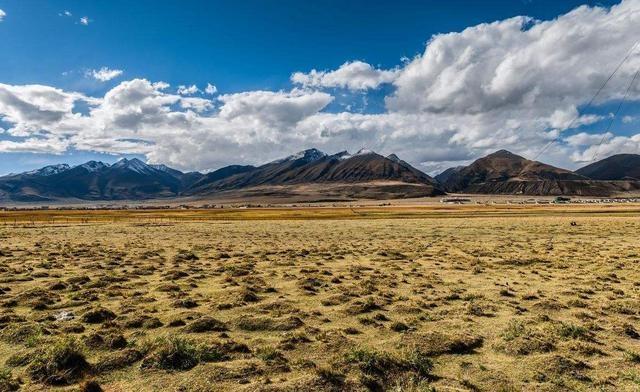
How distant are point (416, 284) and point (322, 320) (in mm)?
9053

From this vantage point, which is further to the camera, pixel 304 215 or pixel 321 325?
pixel 304 215

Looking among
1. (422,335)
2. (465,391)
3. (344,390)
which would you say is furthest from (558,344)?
(344,390)

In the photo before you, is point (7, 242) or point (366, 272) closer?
point (366, 272)

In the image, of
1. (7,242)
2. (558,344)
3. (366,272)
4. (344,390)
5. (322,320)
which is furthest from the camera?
(7,242)

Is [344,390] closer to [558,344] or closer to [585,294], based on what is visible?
[558,344]

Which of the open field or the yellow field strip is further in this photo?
the yellow field strip

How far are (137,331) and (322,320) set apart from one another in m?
7.17

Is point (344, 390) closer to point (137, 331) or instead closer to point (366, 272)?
point (137, 331)

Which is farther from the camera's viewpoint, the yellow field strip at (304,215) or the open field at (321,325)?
the yellow field strip at (304,215)

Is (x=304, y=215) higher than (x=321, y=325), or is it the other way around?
(x=321, y=325)

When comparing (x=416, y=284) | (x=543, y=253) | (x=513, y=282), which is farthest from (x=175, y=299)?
(x=543, y=253)

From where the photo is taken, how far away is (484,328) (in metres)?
15.5

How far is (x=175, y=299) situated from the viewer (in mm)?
19312

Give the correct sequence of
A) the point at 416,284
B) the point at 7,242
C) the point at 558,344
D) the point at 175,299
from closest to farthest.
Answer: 1. the point at 558,344
2. the point at 175,299
3. the point at 416,284
4. the point at 7,242
